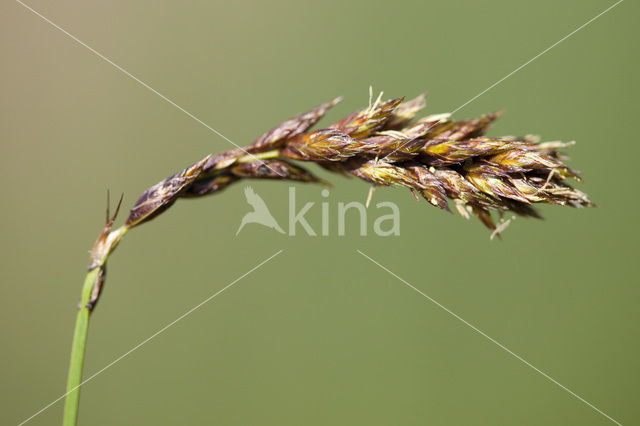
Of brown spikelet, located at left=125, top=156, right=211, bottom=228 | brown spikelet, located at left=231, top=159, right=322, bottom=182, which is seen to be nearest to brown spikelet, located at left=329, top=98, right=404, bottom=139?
brown spikelet, located at left=231, top=159, right=322, bottom=182

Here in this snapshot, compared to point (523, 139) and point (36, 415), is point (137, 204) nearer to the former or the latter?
point (523, 139)

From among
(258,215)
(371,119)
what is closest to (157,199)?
(371,119)

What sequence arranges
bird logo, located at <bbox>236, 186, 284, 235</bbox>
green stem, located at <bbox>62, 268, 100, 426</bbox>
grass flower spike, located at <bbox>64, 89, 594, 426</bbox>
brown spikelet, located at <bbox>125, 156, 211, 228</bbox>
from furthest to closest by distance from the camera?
1. bird logo, located at <bbox>236, 186, 284, 235</bbox>
2. grass flower spike, located at <bbox>64, 89, 594, 426</bbox>
3. brown spikelet, located at <bbox>125, 156, 211, 228</bbox>
4. green stem, located at <bbox>62, 268, 100, 426</bbox>

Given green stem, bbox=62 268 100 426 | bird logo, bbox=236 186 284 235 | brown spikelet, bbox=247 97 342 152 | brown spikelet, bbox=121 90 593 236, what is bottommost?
green stem, bbox=62 268 100 426

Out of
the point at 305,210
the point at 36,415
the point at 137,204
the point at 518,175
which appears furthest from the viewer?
the point at 305,210

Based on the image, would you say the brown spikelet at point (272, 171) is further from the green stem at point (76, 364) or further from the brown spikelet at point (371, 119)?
the green stem at point (76, 364)

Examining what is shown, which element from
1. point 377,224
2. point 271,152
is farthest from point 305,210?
point 271,152

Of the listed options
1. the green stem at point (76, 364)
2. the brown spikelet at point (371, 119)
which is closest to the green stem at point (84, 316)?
the green stem at point (76, 364)

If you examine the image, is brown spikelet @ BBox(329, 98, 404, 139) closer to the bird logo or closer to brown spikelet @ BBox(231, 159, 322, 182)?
brown spikelet @ BBox(231, 159, 322, 182)
